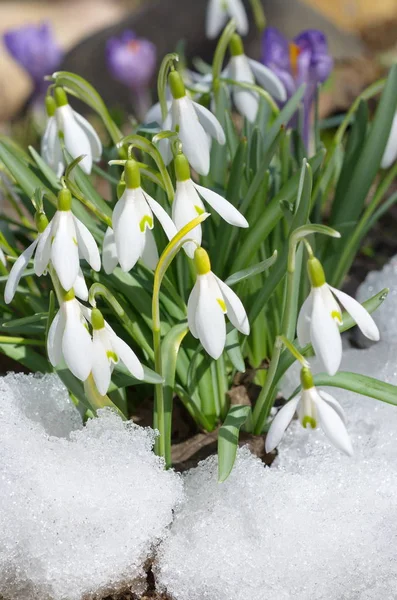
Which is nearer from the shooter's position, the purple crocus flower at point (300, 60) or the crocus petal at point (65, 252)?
the crocus petal at point (65, 252)

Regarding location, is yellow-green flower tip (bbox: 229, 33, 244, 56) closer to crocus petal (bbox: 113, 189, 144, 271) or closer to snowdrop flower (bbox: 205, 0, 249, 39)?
snowdrop flower (bbox: 205, 0, 249, 39)

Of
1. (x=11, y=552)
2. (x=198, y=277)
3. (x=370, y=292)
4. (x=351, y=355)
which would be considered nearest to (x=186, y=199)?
(x=198, y=277)

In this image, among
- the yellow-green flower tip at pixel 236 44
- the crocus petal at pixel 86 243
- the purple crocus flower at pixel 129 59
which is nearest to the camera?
the crocus petal at pixel 86 243

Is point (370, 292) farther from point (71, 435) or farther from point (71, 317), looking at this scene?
point (71, 317)

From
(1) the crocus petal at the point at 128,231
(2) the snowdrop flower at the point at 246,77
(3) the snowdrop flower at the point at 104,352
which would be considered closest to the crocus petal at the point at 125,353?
(3) the snowdrop flower at the point at 104,352

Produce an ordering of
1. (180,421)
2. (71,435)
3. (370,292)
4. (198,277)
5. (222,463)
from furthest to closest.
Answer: (370,292), (180,421), (71,435), (222,463), (198,277)

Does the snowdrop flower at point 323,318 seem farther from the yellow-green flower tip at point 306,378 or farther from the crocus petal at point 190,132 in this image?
the crocus petal at point 190,132

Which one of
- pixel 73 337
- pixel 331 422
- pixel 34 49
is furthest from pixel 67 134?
pixel 34 49
